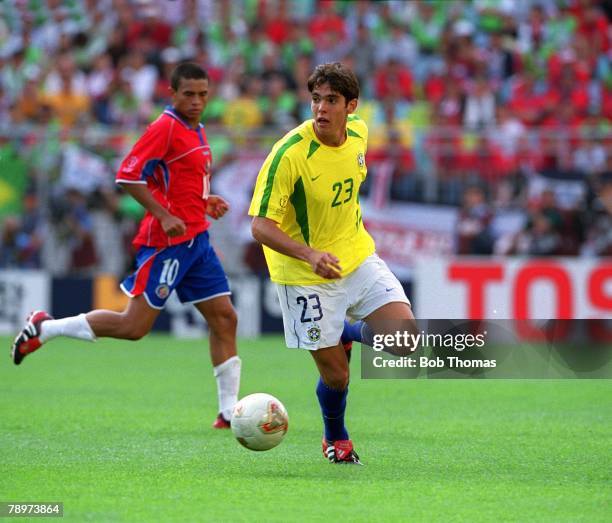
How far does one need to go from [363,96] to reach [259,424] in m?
12.1

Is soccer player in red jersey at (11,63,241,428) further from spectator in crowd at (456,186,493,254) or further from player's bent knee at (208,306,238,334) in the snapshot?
spectator in crowd at (456,186,493,254)

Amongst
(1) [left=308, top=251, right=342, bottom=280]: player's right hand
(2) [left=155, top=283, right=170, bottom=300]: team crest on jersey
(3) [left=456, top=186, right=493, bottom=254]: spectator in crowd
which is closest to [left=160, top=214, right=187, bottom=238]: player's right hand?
(2) [left=155, top=283, right=170, bottom=300]: team crest on jersey

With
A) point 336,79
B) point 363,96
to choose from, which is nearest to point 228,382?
point 336,79

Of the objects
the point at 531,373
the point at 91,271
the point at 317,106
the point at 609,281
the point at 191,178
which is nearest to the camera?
the point at 531,373

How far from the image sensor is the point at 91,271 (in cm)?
1733

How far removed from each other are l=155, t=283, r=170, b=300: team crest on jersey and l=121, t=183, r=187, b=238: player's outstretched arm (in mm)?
390

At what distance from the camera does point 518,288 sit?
15.5 metres

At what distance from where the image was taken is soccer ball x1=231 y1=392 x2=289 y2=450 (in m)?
7.04

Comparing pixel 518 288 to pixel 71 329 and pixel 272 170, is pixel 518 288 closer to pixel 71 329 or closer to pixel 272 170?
pixel 71 329

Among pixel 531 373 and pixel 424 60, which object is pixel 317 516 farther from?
pixel 424 60

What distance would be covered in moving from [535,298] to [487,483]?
938 cm

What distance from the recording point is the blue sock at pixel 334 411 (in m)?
7.22

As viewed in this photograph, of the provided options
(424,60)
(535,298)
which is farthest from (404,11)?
(535,298)

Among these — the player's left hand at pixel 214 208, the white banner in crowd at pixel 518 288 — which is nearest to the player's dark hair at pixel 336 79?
the player's left hand at pixel 214 208
